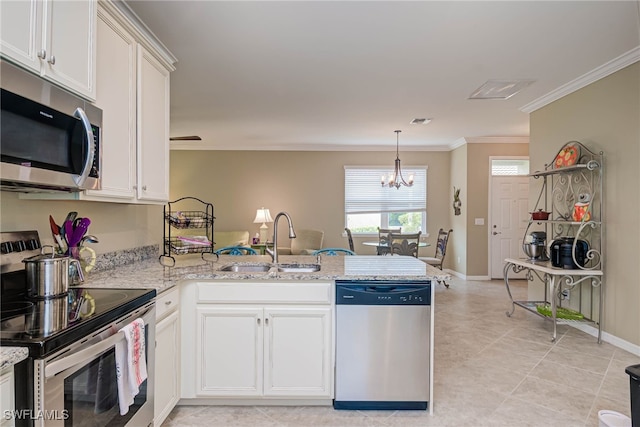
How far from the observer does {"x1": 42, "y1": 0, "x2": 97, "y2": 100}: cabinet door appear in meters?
1.46

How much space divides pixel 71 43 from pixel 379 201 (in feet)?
20.9

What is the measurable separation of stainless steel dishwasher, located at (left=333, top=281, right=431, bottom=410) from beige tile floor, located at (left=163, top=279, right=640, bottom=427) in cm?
19

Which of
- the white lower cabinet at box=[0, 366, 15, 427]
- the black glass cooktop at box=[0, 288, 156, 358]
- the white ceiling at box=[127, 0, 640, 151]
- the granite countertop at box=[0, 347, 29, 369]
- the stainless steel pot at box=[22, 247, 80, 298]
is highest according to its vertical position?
the white ceiling at box=[127, 0, 640, 151]

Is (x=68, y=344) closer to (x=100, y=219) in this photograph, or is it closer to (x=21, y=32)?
(x=21, y=32)

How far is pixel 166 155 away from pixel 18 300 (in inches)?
52.2

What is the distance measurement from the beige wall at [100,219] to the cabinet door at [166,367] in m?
0.73

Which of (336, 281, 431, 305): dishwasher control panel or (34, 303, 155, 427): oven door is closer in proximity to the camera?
(34, 303, 155, 427): oven door

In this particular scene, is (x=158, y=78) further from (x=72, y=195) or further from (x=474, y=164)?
(x=474, y=164)

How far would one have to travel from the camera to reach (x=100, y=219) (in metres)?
2.35

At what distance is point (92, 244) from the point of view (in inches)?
89.1

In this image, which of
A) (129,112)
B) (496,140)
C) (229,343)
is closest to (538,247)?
(496,140)

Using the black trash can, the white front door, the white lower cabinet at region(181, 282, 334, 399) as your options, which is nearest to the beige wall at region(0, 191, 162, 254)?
the white lower cabinet at region(181, 282, 334, 399)

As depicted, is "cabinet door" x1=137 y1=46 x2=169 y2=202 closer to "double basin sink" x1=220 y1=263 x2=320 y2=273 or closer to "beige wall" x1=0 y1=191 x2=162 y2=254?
"beige wall" x1=0 y1=191 x2=162 y2=254

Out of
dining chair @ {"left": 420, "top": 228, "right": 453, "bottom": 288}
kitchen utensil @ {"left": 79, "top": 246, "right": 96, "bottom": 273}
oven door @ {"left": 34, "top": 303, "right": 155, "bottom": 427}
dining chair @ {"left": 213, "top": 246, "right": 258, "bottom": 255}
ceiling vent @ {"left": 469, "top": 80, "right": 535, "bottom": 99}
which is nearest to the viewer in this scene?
oven door @ {"left": 34, "top": 303, "right": 155, "bottom": 427}
